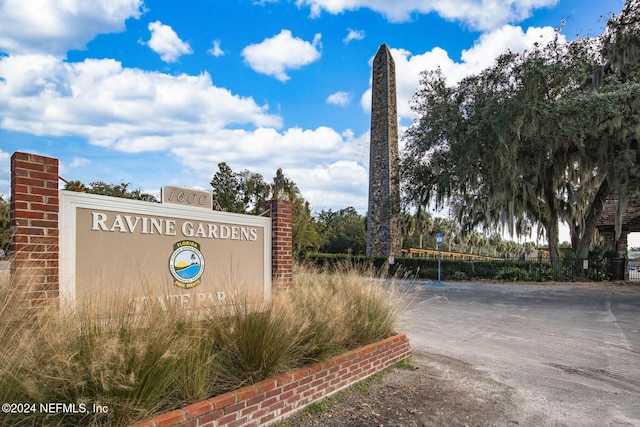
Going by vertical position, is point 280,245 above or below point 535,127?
below

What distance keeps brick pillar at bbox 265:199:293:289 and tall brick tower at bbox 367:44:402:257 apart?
1977 centimetres

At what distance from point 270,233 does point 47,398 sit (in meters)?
4.04

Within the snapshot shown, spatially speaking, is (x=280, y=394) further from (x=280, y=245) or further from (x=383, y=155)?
(x=383, y=155)

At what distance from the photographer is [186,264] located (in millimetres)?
5148

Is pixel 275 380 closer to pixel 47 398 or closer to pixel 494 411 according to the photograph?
pixel 47 398

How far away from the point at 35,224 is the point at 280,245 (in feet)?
11.0

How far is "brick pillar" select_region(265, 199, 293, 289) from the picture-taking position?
645cm

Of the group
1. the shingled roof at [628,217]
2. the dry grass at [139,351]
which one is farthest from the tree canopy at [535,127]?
the dry grass at [139,351]

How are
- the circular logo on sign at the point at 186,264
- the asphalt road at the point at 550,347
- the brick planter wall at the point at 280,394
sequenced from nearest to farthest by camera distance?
1. the brick planter wall at the point at 280,394
2. the asphalt road at the point at 550,347
3. the circular logo on sign at the point at 186,264

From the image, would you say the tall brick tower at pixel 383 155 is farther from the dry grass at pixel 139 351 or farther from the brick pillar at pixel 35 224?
the brick pillar at pixel 35 224

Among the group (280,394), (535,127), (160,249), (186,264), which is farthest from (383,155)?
(280,394)

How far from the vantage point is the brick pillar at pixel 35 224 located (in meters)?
3.66

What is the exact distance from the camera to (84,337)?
285 centimetres

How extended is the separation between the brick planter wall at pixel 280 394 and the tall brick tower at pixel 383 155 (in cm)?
2114
